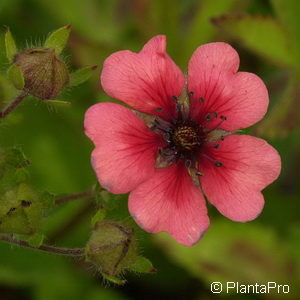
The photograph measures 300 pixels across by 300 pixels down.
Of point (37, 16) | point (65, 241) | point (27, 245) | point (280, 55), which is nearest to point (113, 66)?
point (27, 245)

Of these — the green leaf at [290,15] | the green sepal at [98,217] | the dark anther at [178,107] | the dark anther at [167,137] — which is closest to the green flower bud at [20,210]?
the green sepal at [98,217]

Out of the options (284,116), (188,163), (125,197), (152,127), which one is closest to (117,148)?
(152,127)

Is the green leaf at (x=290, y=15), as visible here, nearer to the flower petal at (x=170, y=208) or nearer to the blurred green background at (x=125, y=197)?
the blurred green background at (x=125, y=197)

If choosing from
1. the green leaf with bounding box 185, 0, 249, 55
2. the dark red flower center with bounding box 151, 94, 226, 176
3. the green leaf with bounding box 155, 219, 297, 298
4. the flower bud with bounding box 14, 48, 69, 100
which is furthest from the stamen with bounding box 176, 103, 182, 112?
the green leaf with bounding box 185, 0, 249, 55

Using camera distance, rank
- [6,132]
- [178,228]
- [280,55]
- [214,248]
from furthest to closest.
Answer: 1. [6,132]
2. [214,248]
3. [280,55]
4. [178,228]

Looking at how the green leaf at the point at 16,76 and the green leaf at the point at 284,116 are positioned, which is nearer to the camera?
the green leaf at the point at 16,76

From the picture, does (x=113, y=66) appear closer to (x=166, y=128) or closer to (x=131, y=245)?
(x=166, y=128)

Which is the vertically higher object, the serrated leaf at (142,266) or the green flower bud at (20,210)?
the green flower bud at (20,210)
